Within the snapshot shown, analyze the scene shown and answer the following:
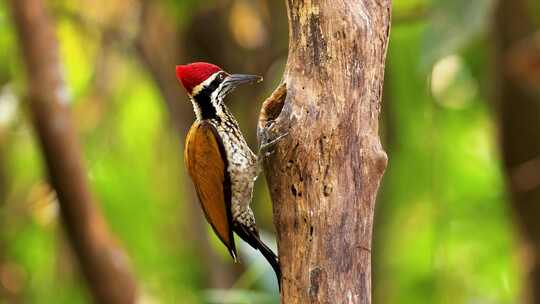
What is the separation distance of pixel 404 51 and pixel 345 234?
3810mm

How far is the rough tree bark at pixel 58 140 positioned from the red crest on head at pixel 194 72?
56.6 inches

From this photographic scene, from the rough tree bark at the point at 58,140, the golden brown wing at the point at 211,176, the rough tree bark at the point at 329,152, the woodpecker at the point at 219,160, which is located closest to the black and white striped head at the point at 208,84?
the woodpecker at the point at 219,160

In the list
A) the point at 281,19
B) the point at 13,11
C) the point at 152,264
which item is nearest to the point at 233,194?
the point at 13,11

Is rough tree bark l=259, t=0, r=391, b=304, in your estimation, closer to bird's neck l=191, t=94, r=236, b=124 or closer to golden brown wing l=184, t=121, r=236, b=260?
golden brown wing l=184, t=121, r=236, b=260

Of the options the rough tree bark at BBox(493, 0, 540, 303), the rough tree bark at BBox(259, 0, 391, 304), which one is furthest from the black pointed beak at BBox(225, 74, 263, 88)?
the rough tree bark at BBox(493, 0, 540, 303)

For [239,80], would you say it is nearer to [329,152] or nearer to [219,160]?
[219,160]

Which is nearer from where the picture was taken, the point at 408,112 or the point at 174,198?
the point at 408,112

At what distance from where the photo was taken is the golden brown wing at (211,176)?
13.2 ft

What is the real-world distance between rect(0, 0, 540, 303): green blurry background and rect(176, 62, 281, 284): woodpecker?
4.88 feet

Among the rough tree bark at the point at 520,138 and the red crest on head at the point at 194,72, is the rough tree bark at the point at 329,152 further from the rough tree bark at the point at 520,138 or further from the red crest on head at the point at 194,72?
the rough tree bark at the point at 520,138

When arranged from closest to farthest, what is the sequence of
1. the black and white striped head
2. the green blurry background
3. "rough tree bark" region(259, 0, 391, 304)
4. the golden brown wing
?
"rough tree bark" region(259, 0, 391, 304)
the golden brown wing
the black and white striped head
the green blurry background

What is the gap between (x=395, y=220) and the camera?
23.2 ft

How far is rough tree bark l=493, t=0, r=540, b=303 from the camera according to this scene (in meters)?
6.20

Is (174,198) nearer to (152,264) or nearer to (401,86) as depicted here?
(152,264)
